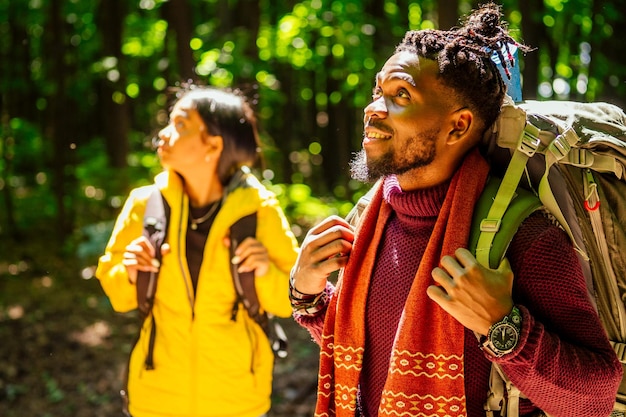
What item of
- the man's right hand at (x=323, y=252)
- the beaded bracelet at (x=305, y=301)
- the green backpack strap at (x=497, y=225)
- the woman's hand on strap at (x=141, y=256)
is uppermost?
the green backpack strap at (x=497, y=225)

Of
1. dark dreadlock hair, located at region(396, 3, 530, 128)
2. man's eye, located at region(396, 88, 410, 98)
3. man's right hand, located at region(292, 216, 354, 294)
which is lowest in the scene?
man's right hand, located at region(292, 216, 354, 294)

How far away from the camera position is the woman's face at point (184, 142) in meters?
3.00

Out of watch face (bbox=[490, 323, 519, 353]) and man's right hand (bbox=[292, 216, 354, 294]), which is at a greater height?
man's right hand (bbox=[292, 216, 354, 294])

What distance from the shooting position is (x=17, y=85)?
12.6 meters

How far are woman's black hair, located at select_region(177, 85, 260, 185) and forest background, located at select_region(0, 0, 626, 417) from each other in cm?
35

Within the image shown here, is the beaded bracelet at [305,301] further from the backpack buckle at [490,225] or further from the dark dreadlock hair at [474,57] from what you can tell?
the dark dreadlock hair at [474,57]

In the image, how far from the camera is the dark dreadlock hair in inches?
66.3

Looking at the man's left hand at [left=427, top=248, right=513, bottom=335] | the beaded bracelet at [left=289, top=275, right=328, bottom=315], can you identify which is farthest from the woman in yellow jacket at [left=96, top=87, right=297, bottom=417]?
the man's left hand at [left=427, top=248, right=513, bottom=335]

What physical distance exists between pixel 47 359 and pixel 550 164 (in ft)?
20.7

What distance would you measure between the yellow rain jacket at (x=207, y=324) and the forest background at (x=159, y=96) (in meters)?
A: 0.70

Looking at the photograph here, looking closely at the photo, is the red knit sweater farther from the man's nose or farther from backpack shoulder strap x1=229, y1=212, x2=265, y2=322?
backpack shoulder strap x1=229, y1=212, x2=265, y2=322

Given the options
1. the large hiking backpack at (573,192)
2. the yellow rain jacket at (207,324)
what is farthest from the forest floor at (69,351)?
the large hiking backpack at (573,192)

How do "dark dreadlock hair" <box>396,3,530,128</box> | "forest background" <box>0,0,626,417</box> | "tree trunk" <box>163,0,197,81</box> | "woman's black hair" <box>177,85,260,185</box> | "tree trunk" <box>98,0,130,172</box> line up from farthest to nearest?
"tree trunk" <box>98,0,130,172</box> → "tree trunk" <box>163,0,197,81</box> → "forest background" <box>0,0,626,417</box> → "woman's black hair" <box>177,85,260,185</box> → "dark dreadlock hair" <box>396,3,530,128</box>

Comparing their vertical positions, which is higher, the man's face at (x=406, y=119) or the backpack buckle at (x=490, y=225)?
the man's face at (x=406, y=119)
